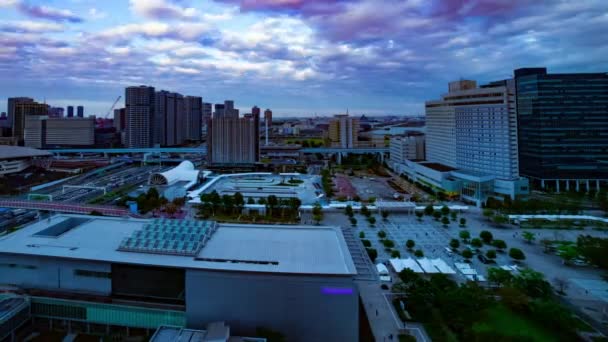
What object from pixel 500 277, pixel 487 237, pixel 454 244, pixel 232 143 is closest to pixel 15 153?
pixel 232 143

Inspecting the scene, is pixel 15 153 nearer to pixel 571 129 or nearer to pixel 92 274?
pixel 92 274

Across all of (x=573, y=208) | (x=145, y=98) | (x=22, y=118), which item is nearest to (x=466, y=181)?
(x=573, y=208)

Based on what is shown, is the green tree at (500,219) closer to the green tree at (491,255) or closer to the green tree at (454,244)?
the green tree at (454,244)

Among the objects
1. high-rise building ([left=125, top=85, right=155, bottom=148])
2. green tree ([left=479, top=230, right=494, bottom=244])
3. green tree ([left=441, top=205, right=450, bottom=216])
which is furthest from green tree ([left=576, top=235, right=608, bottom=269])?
high-rise building ([left=125, top=85, right=155, bottom=148])

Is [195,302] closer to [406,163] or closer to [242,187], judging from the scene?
[242,187]

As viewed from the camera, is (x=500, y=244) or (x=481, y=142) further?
(x=481, y=142)

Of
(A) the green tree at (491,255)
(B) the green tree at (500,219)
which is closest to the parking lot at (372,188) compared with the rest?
(B) the green tree at (500,219)
